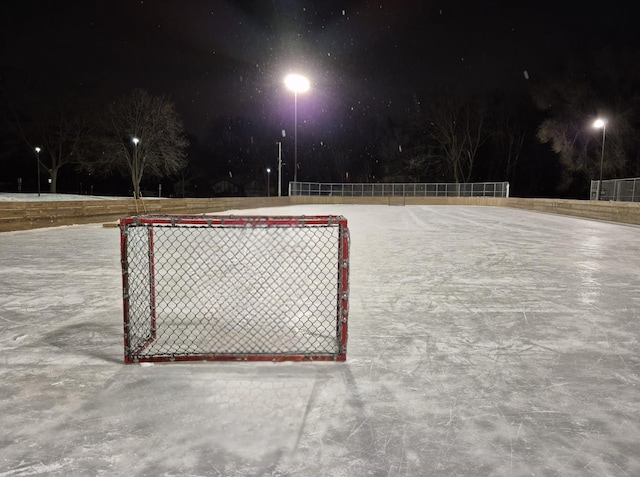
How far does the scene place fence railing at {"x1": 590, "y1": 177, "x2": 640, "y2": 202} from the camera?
28.1 m

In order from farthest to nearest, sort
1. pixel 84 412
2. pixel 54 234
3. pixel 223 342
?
pixel 54 234
pixel 223 342
pixel 84 412

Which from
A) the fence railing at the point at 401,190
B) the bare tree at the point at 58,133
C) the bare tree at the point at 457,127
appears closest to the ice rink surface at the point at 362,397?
the fence railing at the point at 401,190

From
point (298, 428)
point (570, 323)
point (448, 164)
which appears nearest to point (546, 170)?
point (448, 164)

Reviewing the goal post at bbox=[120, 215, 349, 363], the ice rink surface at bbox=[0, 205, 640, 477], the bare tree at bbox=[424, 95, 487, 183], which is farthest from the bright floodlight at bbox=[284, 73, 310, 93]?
the ice rink surface at bbox=[0, 205, 640, 477]

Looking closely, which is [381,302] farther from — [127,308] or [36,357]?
[36,357]

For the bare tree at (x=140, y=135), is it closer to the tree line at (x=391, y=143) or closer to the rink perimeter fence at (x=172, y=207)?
the tree line at (x=391, y=143)

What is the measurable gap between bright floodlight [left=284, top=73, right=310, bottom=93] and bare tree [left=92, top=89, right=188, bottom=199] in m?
17.6

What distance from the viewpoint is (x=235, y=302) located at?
257 inches

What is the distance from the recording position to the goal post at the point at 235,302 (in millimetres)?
4223

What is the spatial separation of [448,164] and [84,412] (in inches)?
2457

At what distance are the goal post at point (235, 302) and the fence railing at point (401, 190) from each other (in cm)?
3908

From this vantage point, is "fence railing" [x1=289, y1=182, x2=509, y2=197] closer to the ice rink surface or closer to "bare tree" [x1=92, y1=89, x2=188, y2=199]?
"bare tree" [x1=92, y1=89, x2=188, y2=199]

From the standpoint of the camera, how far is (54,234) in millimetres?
16234

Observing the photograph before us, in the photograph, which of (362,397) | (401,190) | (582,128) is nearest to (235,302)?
(362,397)
